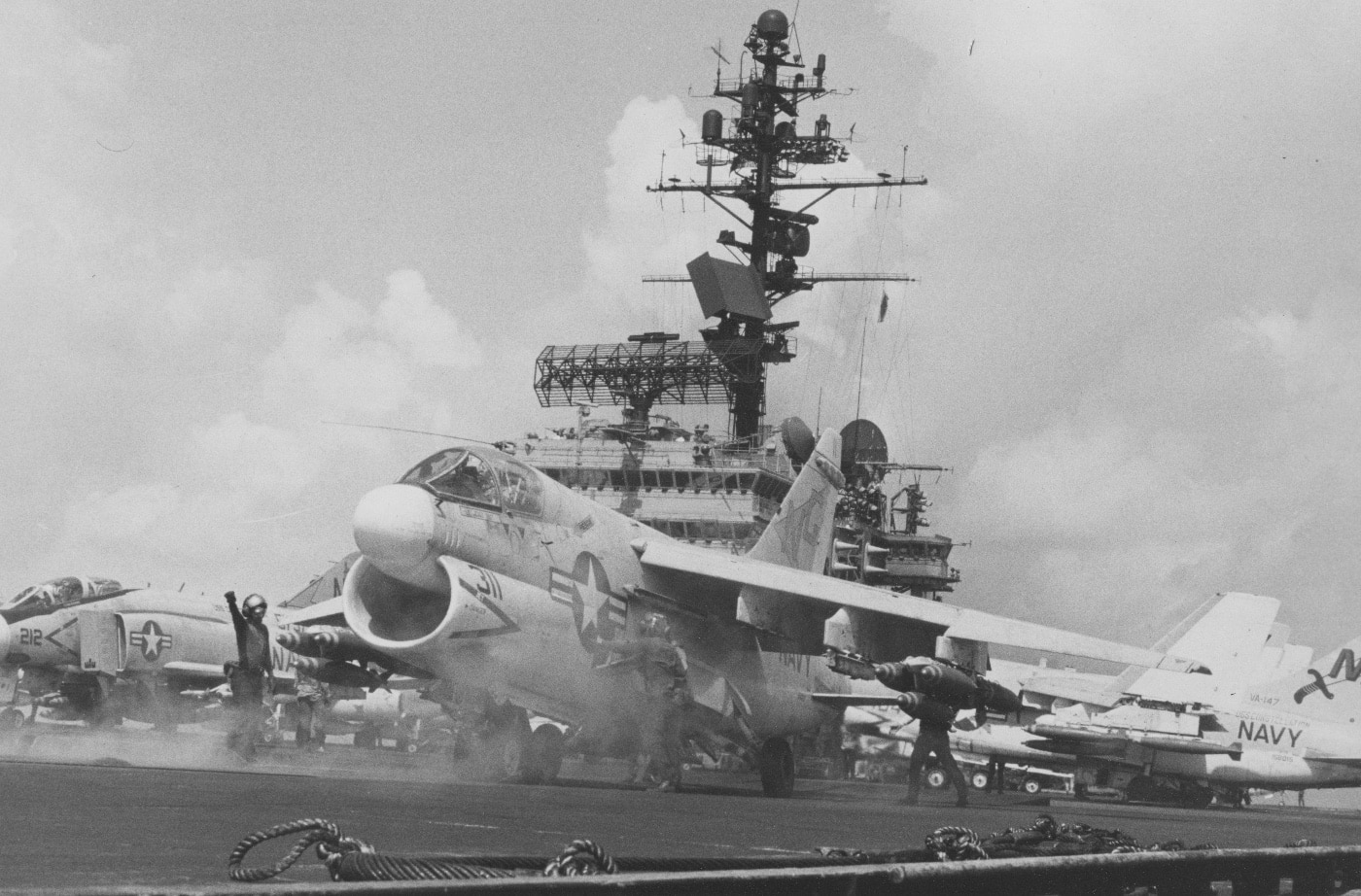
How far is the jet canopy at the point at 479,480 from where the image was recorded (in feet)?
53.0

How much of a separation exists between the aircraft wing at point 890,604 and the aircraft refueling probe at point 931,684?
0.64m

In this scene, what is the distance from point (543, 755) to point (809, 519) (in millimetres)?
8140

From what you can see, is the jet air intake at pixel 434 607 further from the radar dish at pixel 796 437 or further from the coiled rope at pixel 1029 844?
the radar dish at pixel 796 437

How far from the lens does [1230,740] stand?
3319 centimetres

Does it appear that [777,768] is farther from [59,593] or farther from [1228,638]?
[1228,638]

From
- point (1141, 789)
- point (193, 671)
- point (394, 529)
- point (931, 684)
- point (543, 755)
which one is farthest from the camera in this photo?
point (1141, 789)

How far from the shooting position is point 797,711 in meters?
22.6

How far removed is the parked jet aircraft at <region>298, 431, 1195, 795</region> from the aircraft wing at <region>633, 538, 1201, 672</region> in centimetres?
3

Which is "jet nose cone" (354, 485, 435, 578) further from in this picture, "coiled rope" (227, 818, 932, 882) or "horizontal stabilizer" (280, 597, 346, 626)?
"coiled rope" (227, 818, 932, 882)

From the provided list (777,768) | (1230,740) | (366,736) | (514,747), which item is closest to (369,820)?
(514,747)

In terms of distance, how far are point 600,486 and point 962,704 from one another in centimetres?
2595

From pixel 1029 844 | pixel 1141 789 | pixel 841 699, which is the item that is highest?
pixel 841 699

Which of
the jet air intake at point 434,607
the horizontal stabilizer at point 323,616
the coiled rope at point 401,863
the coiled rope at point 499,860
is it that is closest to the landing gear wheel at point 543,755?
the jet air intake at point 434,607

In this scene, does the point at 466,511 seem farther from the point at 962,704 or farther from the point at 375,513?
the point at 962,704
